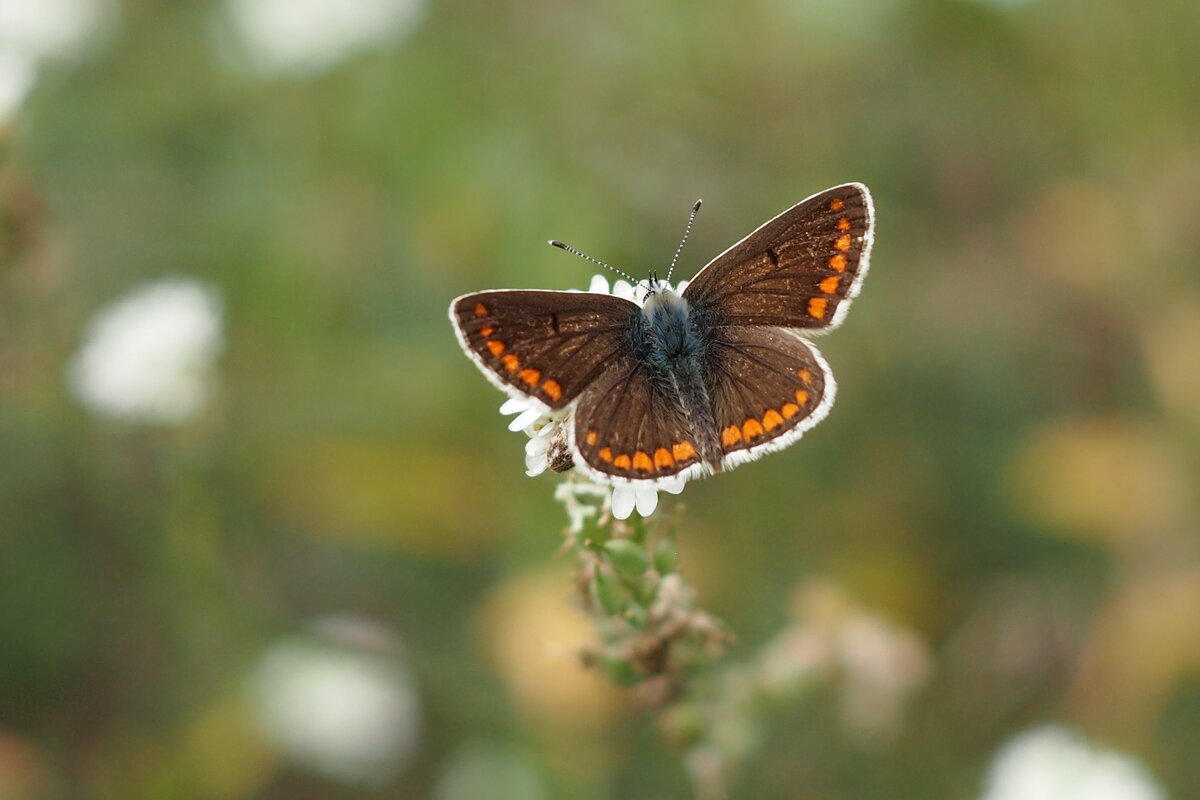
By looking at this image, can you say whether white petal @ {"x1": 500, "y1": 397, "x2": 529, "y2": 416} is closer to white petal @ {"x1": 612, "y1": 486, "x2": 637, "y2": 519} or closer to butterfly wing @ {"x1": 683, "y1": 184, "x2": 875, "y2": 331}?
white petal @ {"x1": 612, "y1": 486, "x2": 637, "y2": 519}

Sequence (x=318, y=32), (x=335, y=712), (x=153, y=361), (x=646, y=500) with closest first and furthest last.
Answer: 1. (x=646, y=500)
2. (x=153, y=361)
3. (x=335, y=712)
4. (x=318, y=32)

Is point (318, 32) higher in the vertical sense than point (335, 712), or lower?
higher

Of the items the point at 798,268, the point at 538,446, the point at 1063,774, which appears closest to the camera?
the point at 538,446

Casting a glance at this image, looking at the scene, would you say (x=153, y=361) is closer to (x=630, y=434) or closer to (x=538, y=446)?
(x=538, y=446)

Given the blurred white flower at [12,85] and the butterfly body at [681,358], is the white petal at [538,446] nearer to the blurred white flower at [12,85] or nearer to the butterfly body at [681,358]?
the butterfly body at [681,358]

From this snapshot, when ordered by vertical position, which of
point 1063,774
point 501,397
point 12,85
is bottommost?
point 1063,774

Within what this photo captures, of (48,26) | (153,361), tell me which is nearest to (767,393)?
(153,361)

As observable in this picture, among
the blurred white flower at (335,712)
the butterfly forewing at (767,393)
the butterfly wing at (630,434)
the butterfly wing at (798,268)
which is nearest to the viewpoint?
the butterfly wing at (630,434)

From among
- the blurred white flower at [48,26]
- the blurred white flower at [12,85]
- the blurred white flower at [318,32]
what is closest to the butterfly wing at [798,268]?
the blurred white flower at [12,85]

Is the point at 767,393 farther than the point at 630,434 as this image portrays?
Yes
